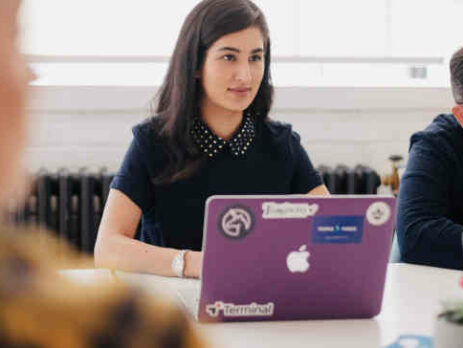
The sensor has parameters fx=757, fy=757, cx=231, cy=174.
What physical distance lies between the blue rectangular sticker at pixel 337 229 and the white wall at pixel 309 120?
6.02 ft

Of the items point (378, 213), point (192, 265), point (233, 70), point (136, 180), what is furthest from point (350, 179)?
point (378, 213)

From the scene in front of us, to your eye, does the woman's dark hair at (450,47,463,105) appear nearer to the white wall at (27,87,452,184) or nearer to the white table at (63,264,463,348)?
the white table at (63,264,463,348)

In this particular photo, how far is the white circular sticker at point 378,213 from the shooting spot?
4.30ft

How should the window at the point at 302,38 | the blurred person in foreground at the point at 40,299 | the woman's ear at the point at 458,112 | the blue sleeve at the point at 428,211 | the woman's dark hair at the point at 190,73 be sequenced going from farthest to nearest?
the window at the point at 302,38, the woman's ear at the point at 458,112, the woman's dark hair at the point at 190,73, the blue sleeve at the point at 428,211, the blurred person in foreground at the point at 40,299

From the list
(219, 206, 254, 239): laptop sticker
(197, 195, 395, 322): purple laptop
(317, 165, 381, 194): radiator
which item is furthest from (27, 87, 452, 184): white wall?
(219, 206, 254, 239): laptop sticker

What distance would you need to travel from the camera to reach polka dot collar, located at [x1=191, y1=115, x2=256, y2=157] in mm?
2076

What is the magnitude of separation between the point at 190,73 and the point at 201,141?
19cm

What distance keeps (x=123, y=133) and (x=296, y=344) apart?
2042 millimetres

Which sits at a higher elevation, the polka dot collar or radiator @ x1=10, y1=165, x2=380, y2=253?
the polka dot collar

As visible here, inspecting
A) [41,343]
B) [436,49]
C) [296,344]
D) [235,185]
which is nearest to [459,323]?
[296,344]

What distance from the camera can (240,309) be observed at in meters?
1.33

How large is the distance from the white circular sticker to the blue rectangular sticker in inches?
0.7

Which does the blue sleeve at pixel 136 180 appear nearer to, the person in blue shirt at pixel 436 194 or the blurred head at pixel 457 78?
the person in blue shirt at pixel 436 194

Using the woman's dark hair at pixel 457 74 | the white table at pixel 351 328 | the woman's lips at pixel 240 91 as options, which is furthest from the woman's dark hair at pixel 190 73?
the white table at pixel 351 328
